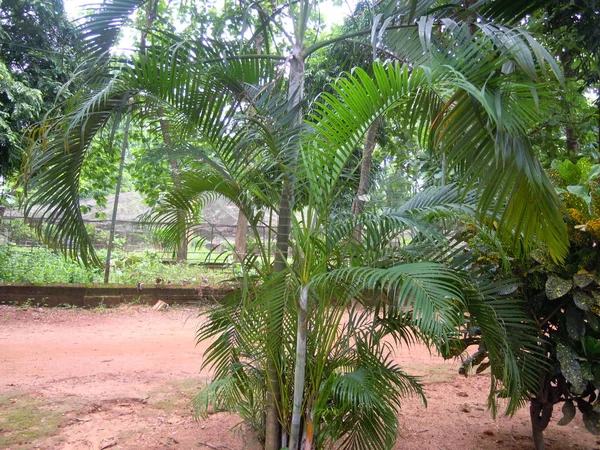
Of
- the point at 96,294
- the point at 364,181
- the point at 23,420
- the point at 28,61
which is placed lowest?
the point at 23,420

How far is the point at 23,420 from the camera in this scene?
3.63m

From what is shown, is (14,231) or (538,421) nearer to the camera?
(538,421)

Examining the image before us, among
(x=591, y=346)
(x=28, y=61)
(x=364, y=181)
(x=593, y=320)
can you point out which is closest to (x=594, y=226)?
(x=593, y=320)

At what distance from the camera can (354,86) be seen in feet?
7.41

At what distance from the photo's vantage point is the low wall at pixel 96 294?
7891mm

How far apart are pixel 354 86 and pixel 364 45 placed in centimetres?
159

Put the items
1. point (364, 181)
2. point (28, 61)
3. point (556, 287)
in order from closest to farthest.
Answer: point (556, 287), point (364, 181), point (28, 61)

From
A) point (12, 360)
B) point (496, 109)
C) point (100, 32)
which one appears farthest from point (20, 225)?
point (496, 109)

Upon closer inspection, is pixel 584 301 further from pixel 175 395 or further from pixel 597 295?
pixel 175 395

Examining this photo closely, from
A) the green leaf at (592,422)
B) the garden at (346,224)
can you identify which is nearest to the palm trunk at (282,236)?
the garden at (346,224)

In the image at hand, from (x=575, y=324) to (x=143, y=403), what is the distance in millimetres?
3261

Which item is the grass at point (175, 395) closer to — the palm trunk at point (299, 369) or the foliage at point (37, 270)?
the palm trunk at point (299, 369)

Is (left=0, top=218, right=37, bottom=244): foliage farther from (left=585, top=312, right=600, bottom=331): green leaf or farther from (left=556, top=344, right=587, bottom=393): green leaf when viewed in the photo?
(left=585, top=312, right=600, bottom=331): green leaf

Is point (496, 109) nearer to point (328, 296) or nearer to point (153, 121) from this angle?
point (328, 296)
